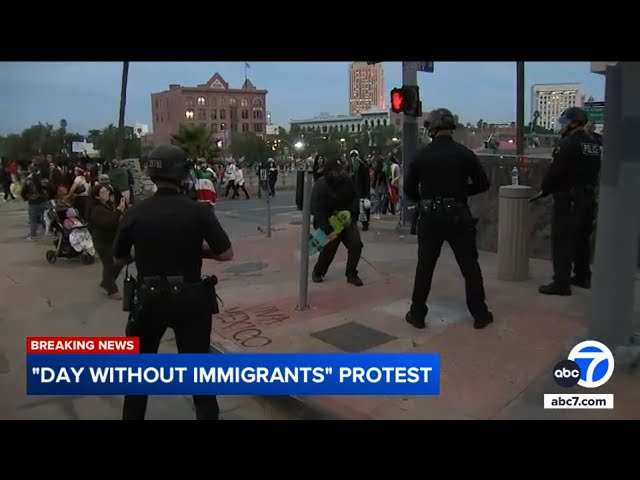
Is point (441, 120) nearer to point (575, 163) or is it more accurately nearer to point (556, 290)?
point (575, 163)

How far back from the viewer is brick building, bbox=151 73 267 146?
6.15 metres

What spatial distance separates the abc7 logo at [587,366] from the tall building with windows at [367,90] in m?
3.83

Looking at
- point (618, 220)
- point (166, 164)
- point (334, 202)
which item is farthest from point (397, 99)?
point (166, 164)

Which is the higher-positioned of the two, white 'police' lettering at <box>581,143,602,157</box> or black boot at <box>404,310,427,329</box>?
white 'police' lettering at <box>581,143,602,157</box>

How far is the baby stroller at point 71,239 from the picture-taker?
338 inches

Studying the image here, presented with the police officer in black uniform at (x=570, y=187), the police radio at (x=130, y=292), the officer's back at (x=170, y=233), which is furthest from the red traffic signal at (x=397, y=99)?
the police radio at (x=130, y=292)

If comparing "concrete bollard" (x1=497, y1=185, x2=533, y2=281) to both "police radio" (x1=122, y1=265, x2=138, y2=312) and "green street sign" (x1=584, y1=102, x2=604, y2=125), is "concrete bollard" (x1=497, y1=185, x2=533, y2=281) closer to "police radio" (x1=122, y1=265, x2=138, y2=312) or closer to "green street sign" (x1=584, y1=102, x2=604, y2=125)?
"green street sign" (x1=584, y1=102, x2=604, y2=125)

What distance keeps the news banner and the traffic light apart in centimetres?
680

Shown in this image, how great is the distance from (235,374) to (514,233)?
3862mm

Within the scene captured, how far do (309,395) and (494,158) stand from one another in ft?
17.2

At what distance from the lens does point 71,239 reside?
8.55 metres

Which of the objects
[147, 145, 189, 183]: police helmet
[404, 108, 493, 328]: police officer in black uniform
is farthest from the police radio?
[404, 108, 493, 328]: police officer in black uniform
